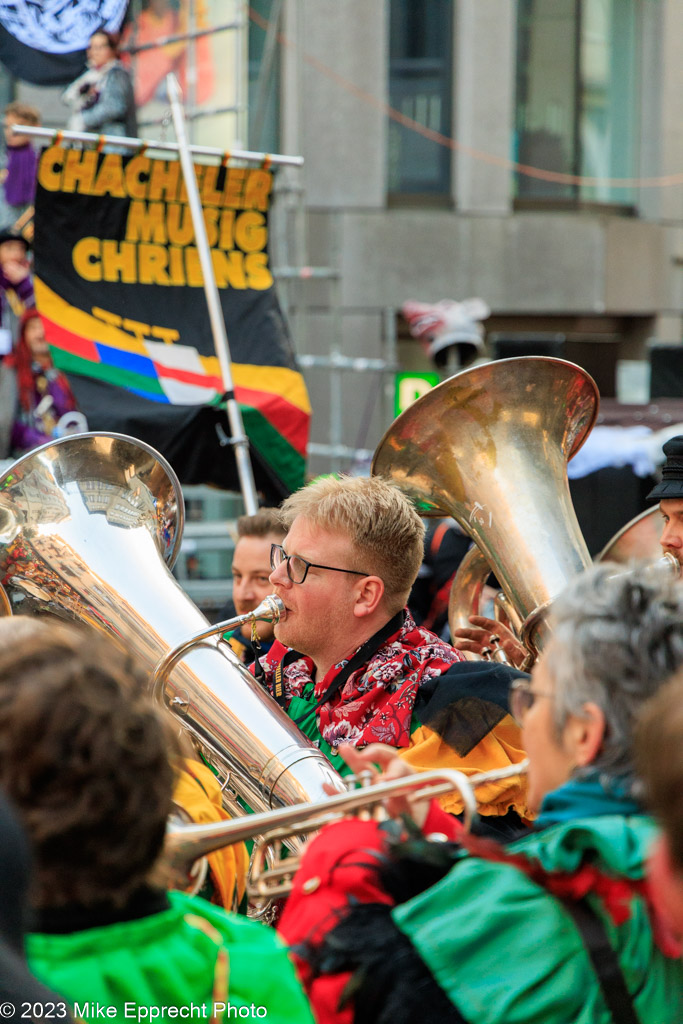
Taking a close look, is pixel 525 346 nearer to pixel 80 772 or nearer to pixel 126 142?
pixel 126 142

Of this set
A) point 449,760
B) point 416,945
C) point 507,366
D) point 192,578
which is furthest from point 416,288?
point 416,945

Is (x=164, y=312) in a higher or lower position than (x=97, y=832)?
higher

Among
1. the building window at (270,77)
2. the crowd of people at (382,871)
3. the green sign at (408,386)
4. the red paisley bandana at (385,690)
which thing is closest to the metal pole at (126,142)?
the green sign at (408,386)

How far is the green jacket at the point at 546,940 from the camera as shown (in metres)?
1.29

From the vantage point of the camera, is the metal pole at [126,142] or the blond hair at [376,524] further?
the metal pole at [126,142]

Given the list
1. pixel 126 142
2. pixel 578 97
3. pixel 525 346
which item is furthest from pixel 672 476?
pixel 578 97

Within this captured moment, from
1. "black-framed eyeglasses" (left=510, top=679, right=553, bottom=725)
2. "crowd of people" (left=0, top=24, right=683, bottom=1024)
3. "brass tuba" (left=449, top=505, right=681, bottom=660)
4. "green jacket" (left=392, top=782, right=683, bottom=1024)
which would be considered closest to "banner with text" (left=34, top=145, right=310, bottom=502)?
"brass tuba" (left=449, top=505, right=681, bottom=660)

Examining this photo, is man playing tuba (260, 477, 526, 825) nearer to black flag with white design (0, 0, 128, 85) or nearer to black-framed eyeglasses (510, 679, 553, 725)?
black-framed eyeglasses (510, 679, 553, 725)

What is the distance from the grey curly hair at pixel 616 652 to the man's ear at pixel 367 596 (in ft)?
3.30

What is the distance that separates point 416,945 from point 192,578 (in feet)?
17.3

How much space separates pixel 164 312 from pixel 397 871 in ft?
12.7

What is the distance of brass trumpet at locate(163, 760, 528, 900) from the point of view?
1.46m

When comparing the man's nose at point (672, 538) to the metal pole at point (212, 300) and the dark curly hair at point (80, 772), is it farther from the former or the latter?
the metal pole at point (212, 300)

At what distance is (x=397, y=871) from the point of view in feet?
4.67
